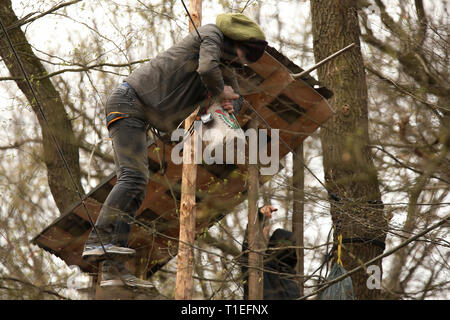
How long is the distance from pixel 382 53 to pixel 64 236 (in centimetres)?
384

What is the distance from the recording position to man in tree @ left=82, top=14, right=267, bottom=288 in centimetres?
451

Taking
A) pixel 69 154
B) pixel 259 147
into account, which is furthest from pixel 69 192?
pixel 259 147

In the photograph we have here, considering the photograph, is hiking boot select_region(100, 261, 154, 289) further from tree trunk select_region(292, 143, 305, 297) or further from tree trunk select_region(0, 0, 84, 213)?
tree trunk select_region(0, 0, 84, 213)

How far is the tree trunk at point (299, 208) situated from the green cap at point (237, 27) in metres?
1.09

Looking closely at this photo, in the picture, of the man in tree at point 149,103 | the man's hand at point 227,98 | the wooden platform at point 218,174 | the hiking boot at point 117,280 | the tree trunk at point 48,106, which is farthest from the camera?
the tree trunk at point 48,106

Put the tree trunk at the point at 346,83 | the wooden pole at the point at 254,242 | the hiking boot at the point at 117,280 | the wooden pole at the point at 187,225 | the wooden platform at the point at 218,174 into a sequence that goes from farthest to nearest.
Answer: the tree trunk at the point at 346,83
the wooden platform at the point at 218,174
the wooden pole at the point at 254,242
the wooden pole at the point at 187,225
the hiking boot at the point at 117,280

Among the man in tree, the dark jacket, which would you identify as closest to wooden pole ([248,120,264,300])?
the man in tree

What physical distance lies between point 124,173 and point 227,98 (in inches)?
39.7

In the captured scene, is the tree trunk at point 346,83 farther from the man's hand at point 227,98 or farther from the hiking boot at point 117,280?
the hiking boot at point 117,280

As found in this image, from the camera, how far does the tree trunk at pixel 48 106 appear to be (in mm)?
9281

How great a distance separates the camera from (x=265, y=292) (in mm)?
6707

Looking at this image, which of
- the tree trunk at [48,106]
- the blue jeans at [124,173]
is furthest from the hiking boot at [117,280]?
the tree trunk at [48,106]

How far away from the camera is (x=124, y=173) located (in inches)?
183
